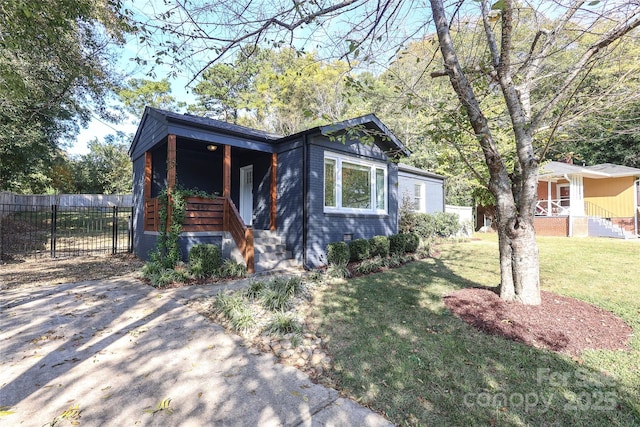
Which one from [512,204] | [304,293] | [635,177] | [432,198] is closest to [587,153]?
[635,177]

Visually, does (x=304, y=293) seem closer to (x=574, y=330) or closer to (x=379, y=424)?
(x=379, y=424)

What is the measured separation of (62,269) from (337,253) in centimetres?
677

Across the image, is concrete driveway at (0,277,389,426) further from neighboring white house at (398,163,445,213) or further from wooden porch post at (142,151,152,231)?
neighboring white house at (398,163,445,213)

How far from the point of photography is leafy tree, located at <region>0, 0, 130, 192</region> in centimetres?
439

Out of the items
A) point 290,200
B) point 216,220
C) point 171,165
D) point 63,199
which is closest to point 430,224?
point 290,200

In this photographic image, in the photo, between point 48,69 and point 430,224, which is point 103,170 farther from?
point 430,224

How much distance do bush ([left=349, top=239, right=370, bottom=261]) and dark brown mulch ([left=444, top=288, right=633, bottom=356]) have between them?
335 cm

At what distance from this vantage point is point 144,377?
282 cm

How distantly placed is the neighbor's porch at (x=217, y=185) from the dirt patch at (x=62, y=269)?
4.22 ft

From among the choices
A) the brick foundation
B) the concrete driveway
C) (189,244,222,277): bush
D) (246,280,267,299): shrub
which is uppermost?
the brick foundation

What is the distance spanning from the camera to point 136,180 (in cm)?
999

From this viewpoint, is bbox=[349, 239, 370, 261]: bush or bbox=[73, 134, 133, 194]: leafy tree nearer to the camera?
bbox=[349, 239, 370, 261]: bush

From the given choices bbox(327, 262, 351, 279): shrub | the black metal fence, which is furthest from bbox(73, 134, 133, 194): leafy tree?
bbox(327, 262, 351, 279): shrub

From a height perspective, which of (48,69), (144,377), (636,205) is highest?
(48,69)
